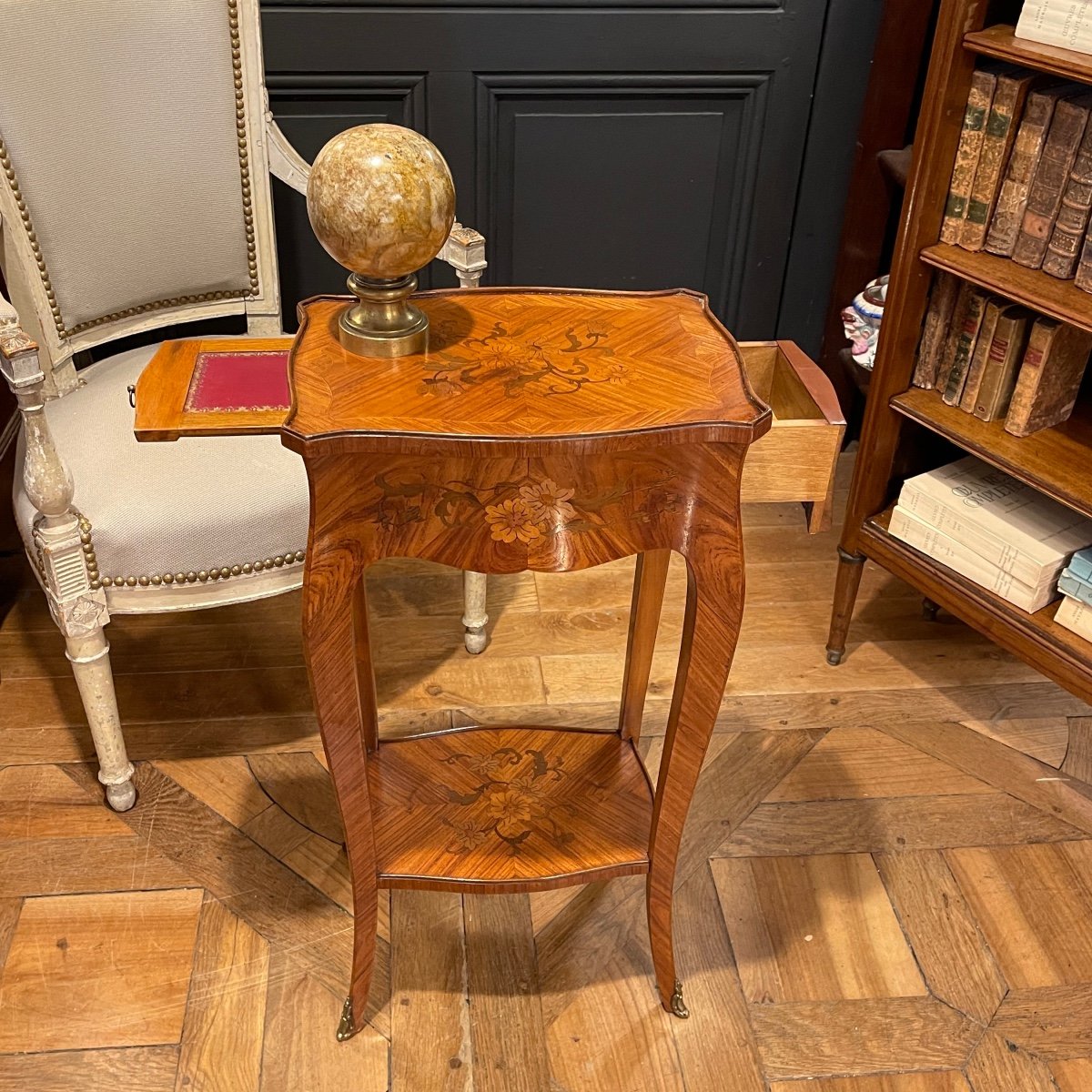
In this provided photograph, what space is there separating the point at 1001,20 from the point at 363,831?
1368 millimetres

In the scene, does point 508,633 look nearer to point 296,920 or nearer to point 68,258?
point 296,920

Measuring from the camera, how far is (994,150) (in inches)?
63.8

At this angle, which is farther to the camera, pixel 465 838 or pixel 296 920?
pixel 296 920

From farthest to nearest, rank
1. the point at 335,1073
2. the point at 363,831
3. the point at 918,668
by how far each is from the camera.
→ the point at 918,668, the point at 335,1073, the point at 363,831

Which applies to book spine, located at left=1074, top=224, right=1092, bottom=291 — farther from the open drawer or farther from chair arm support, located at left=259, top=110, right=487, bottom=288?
chair arm support, located at left=259, top=110, right=487, bottom=288

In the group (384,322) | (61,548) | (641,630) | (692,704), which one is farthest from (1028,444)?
(61,548)

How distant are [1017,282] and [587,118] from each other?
943mm

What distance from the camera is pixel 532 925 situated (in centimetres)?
159

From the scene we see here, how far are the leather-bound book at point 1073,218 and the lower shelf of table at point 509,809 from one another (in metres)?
0.90

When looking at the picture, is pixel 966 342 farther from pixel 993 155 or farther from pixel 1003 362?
pixel 993 155

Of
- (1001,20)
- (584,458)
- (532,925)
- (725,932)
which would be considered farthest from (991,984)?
(1001,20)

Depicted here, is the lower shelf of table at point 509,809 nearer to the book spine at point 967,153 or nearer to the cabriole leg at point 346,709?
the cabriole leg at point 346,709

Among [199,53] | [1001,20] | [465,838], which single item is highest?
[1001,20]

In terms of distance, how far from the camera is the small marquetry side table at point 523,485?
1046 millimetres
